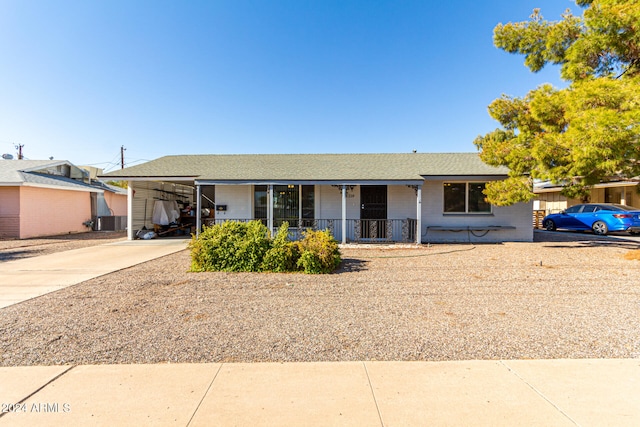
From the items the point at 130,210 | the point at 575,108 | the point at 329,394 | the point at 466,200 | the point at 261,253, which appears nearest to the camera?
the point at 329,394

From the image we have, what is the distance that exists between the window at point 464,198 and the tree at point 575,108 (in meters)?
2.27

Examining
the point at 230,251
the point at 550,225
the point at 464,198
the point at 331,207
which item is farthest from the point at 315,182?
the point at 550,225

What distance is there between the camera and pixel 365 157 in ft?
48.8

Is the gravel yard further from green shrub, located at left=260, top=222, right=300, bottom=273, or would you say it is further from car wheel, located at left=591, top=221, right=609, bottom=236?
car wheel, located at left=591, top=221, right=609, bottom=236

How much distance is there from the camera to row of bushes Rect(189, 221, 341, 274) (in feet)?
23.4

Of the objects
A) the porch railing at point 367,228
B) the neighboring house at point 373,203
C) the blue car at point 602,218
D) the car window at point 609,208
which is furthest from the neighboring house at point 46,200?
the car window at point 609,208

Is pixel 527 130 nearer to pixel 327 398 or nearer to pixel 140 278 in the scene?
pixel 327 398

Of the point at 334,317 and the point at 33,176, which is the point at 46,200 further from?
the point at 334,317

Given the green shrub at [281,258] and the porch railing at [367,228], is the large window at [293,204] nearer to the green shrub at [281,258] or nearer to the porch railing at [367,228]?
the porch railing at [367,228]

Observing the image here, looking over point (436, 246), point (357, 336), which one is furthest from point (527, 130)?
point (357, 336)

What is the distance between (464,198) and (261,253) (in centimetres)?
904

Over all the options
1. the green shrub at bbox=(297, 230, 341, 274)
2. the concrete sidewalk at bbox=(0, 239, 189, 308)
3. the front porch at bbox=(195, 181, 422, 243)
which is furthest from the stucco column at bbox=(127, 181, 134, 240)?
the green shrub at bbox=(297, 230, 341, 274)

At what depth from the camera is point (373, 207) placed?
12.7m

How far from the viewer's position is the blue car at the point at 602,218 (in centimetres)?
1483
